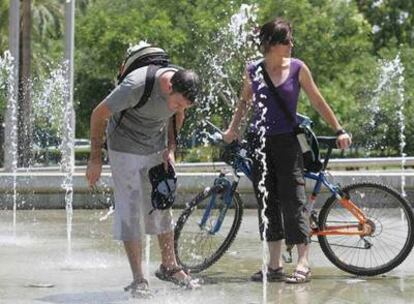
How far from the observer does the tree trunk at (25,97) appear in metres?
20.8

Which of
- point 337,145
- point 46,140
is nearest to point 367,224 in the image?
point 337,145

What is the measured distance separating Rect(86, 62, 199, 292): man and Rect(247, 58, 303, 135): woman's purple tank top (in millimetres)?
630

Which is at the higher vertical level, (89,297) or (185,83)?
(185,83)

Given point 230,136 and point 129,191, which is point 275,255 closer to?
point 230,136

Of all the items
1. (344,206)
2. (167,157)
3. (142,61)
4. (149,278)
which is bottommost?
(149,278)

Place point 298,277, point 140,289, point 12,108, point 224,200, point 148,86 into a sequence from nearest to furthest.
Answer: point 148,86 < point 140,289 < point 298,277 < point 224,200 < point 12,108

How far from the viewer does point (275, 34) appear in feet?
18.3

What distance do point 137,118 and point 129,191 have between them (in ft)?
1.39

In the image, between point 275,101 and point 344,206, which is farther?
point 344,206

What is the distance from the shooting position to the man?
4.91 m

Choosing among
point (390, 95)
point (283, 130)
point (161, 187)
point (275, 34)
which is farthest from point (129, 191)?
point (390, 95)

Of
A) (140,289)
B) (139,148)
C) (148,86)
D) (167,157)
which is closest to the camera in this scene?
(148,86)

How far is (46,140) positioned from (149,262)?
64.1ft

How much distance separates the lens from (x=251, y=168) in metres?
5.88
